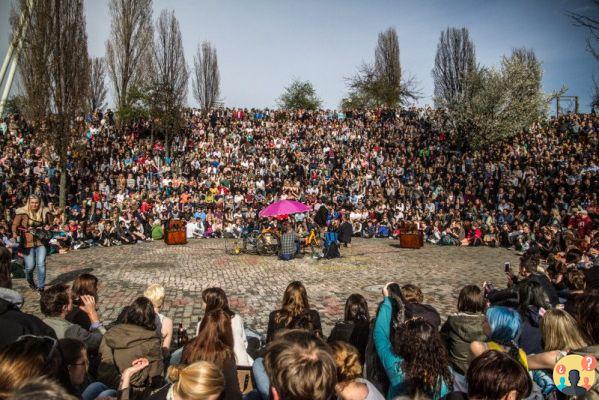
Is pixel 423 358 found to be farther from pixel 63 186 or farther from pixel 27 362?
pixel 63 186

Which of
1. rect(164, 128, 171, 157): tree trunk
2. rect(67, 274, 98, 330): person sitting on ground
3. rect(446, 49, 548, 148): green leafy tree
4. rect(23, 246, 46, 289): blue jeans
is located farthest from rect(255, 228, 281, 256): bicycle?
rect(446, 49, 548, 148): green leafy tree

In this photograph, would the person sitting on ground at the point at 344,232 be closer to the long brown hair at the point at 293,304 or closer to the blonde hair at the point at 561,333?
the long brown hair at the point at 293,304

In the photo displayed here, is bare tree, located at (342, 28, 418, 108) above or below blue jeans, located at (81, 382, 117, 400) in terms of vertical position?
above

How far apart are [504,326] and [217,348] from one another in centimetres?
255

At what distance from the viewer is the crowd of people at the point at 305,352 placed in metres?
2.08

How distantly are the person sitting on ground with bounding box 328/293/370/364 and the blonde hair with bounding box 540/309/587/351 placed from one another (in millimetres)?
1589

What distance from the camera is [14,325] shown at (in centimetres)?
312

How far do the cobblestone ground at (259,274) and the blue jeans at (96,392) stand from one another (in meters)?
3.70

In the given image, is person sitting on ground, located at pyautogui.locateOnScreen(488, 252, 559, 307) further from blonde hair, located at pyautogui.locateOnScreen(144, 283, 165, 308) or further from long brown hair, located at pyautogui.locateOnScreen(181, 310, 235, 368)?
blonde hair, located at pyautogui.locateOnScreen(144, 283, 165, 308)

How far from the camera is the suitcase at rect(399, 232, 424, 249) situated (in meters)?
17.6

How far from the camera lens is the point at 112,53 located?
124 ft

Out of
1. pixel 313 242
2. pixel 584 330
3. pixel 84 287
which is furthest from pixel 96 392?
pixel 313 242

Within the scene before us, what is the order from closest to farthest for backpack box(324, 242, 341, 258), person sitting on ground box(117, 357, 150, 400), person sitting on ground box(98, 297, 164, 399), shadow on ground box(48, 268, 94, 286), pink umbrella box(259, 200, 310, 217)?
person sitting on ground box(117, 357, 150, 400) → person sitting on ground box(98, 297, 164, 399) → shadow on ground box(48, 268, 94, 286) → pink umbrella box(259, 200, 310, 217) → backpack box(324, 242, 341, 258)

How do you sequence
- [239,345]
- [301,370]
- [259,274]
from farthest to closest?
1. [259,274]
2. [239,345]
3. [301,370]
